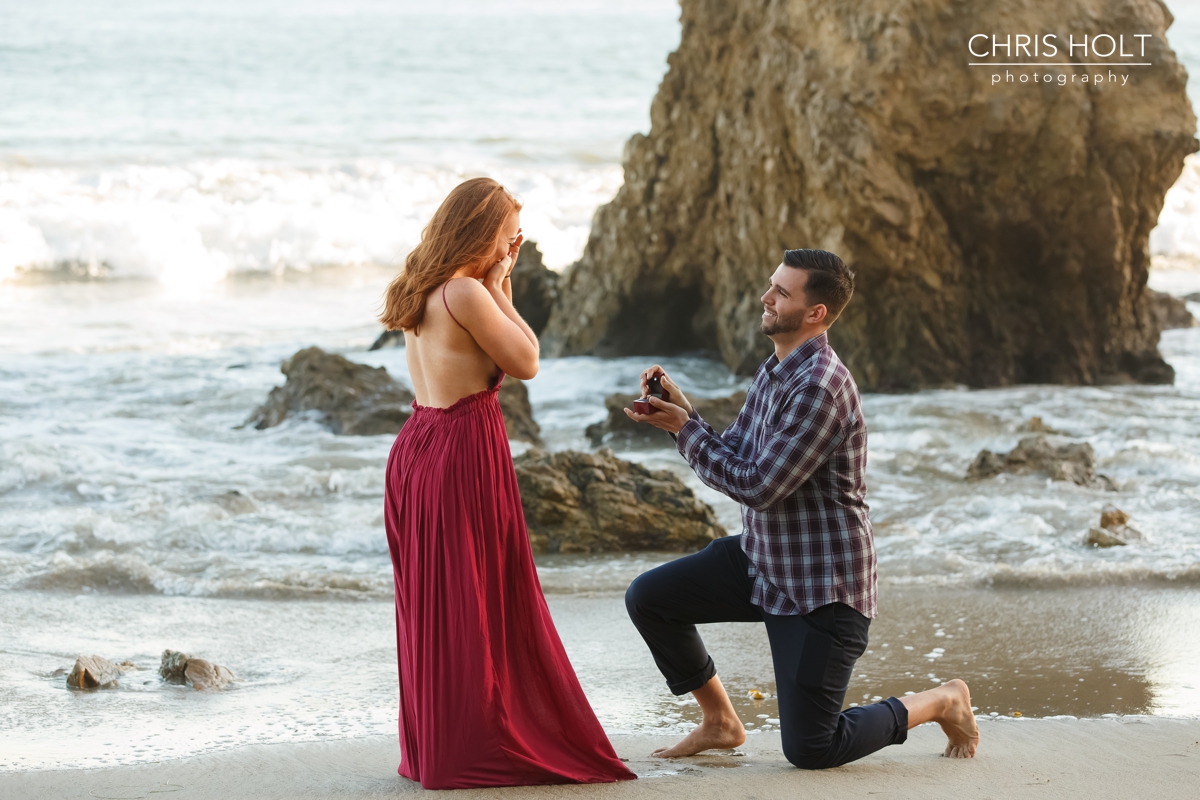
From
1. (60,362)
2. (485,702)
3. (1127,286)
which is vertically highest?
(1127,286)

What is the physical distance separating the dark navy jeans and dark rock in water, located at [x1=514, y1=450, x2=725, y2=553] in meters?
2.81

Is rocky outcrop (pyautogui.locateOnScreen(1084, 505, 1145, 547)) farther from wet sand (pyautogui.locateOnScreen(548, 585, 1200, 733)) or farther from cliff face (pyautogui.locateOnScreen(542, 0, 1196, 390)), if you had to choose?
cliff face (pyautogui.locateOnScreen(542, 0, 1196, 390))

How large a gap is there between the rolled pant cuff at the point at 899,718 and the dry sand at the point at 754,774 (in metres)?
0.09

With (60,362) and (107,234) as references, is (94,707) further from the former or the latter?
(107,234)

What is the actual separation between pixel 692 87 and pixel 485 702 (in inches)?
372

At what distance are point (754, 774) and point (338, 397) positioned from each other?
674 centimetres

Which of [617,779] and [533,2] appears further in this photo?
[533,2]

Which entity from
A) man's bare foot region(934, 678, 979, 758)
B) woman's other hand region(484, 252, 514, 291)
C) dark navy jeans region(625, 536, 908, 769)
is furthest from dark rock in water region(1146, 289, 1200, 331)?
woman's other hand region(484, 252, 514, 291)

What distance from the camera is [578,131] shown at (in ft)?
102

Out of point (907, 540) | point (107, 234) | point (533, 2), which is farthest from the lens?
point (533, 2)

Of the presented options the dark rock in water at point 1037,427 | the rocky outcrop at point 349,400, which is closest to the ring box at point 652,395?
the rocky outcrop at point 349,400

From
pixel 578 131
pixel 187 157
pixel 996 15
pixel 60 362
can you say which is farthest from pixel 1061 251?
pixel 578 131

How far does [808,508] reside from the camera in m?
3.49

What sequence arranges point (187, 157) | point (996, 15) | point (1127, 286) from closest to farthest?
point (996, 15) < point (1127, 286) < point (187, 157)
